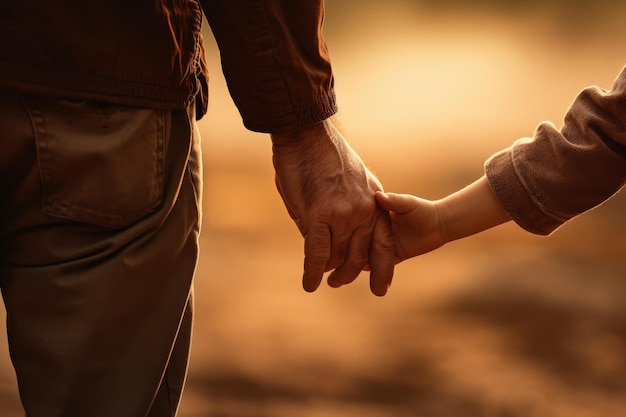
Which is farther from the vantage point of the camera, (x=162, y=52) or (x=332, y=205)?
(x=332, y=205)

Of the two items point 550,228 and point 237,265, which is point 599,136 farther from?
point 237,265

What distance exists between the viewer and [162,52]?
965 millimetres

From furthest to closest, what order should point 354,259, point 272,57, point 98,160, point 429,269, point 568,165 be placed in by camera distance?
point 429,269
point 354,259
point 568,165
point 272,57
point 98,160

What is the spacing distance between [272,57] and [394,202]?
0.39 m

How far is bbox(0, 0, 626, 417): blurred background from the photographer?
2279 mm

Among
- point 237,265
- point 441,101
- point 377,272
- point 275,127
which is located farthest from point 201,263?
point 275,127

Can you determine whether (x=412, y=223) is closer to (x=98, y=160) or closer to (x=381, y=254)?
(x=381, y=254)

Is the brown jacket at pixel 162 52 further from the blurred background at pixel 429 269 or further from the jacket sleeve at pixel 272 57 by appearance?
the blurred background at pixel 429 269

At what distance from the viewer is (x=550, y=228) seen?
4.60ft

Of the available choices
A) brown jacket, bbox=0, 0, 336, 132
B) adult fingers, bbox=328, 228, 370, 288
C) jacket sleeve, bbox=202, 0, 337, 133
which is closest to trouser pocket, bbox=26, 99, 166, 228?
brown jacket, bbox=0, 0, 336, 132

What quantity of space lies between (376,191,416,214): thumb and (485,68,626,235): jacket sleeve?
5.5 inches

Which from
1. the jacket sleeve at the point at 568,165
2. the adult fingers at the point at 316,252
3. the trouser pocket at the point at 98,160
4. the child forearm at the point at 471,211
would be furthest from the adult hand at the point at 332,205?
the trouser pocket at the point at 98,160

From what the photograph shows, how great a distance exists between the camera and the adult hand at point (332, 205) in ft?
4.34

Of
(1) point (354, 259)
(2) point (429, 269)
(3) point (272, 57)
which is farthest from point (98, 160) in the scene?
(2) point (429, 269)
